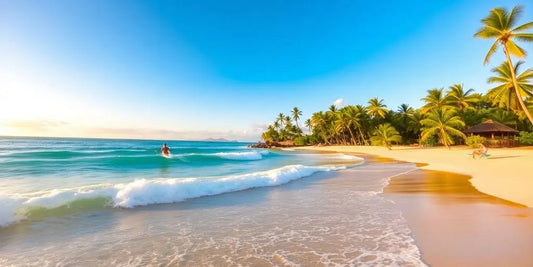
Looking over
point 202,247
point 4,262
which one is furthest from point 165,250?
point 4,262

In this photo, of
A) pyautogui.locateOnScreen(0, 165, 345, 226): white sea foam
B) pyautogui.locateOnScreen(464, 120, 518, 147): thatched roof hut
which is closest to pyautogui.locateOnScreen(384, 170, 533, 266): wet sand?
pyautogui.locateOnScreen(0, 165, 345, 226): white sea foam

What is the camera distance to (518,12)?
1884cm

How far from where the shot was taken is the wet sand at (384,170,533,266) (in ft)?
11.9

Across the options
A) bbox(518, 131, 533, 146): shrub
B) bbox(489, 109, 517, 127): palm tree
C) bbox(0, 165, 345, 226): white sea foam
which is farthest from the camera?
bbox(489, 109, 517, 127): palm tree

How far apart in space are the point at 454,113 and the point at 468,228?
4185 centimetres

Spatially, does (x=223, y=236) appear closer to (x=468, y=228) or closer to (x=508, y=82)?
(x=468, y=228)

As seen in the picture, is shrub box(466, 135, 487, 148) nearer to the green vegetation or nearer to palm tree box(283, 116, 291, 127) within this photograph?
the green vegetation

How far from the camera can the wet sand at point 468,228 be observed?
11.9 feet

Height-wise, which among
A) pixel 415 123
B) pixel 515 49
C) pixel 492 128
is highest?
pixel 515 49

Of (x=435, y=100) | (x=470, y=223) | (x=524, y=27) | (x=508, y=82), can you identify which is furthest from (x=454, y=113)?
(x=470, y=223)

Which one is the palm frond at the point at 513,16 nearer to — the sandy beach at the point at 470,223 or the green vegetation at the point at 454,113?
the green vegetation at the point at 454,113

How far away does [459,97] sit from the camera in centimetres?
4238

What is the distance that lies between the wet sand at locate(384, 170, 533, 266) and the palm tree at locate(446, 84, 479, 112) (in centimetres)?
4163

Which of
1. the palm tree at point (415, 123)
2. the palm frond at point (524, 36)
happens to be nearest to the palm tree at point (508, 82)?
the palm frond at point (524, 36)
